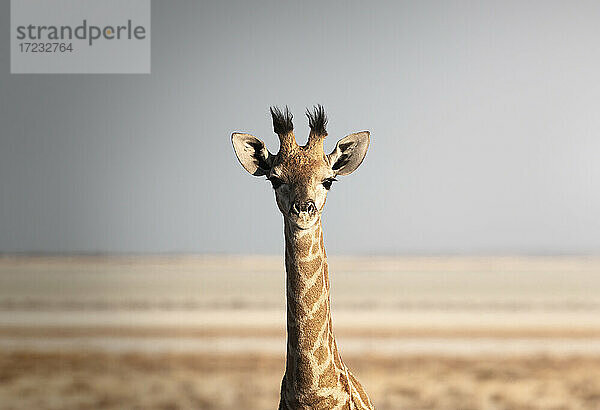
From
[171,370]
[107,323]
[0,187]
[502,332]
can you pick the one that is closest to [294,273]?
[171,370]

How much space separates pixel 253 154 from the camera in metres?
1.73

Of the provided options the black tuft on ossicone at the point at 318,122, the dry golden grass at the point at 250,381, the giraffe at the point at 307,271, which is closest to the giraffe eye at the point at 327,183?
the giraffe at the point at 307,271

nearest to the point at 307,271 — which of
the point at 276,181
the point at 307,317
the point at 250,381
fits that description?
the point at 307,317

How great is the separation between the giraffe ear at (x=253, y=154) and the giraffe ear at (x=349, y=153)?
156 millimetres

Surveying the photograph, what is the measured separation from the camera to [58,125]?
4238 millimetres

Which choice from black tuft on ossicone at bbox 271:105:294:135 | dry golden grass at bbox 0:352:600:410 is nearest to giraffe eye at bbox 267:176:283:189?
black tuft on ossicone at bbox 271:105:294:135

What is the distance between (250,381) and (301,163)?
2662mm

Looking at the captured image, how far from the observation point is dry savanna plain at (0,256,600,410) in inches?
149

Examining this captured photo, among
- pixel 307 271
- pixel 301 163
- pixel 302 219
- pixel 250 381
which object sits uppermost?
pixel 301 163

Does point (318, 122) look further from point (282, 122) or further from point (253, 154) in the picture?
point (253, 154)

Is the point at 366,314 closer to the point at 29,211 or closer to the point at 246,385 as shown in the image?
the point at 246,385

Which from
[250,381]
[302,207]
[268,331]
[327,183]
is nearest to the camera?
[302,207]

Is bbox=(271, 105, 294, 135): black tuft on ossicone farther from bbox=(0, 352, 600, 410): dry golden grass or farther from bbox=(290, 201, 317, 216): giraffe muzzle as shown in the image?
bbox=(0, 352, 600, 410): dry golden grass

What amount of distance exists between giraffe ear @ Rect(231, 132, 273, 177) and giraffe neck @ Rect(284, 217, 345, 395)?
181mm
